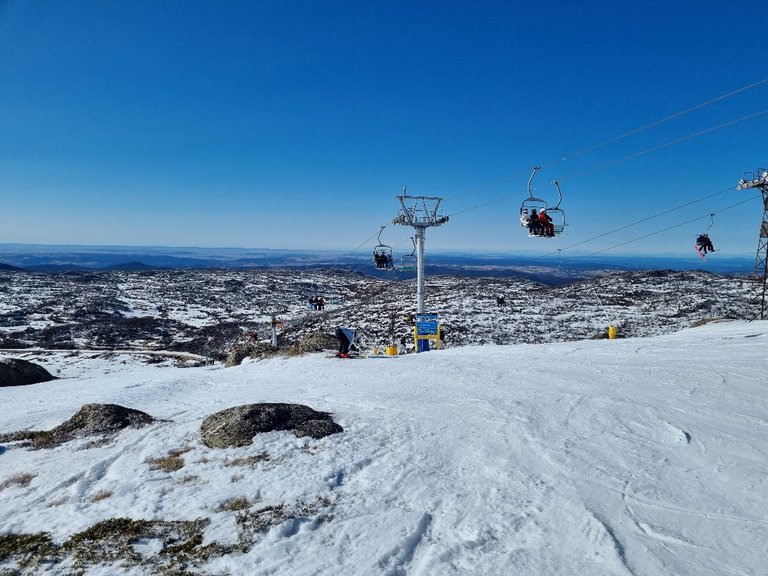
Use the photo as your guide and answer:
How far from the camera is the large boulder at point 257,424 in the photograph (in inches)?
368

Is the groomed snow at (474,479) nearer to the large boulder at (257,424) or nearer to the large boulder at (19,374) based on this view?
the large boulder at (257,424)

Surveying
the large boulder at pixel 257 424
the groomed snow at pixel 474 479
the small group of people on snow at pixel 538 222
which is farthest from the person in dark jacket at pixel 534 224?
the large boulder at pixel 257 424

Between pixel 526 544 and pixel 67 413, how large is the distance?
1373cm

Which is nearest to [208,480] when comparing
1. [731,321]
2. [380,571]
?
[380,571]

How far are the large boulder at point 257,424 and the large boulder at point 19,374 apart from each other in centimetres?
1871

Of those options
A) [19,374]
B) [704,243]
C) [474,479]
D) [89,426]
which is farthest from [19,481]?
[704,243]

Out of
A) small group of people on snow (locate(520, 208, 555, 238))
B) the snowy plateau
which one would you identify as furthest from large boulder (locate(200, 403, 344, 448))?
small group of people on snow (locate(520, 208, 555, 238))

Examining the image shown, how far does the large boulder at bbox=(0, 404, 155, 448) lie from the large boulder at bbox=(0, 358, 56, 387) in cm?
1430

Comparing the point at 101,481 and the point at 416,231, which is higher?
the point at 416,231

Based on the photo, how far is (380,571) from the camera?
5.29 m

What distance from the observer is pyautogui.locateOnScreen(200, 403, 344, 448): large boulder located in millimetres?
9336

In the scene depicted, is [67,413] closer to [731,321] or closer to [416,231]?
[416,231]

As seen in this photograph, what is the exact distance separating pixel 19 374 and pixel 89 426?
16816 millimetres

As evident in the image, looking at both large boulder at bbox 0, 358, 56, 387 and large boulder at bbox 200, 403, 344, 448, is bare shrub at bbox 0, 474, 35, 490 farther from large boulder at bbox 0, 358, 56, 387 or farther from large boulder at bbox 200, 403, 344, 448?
large boulder at bbox 0, 358, 56, 387
